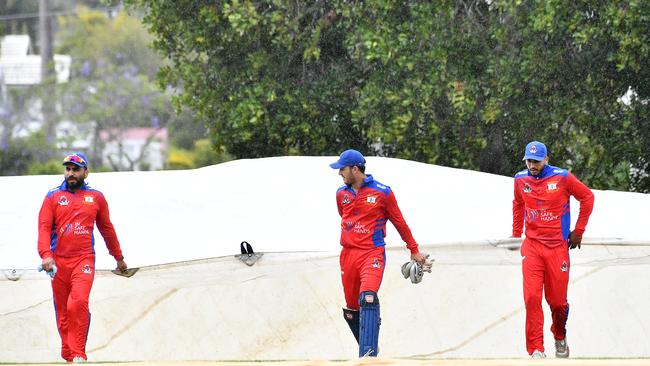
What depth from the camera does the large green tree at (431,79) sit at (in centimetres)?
1853

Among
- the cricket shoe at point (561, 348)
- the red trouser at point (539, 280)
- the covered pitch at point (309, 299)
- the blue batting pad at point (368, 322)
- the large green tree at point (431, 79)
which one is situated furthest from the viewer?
the large green tree at point (431, 79)

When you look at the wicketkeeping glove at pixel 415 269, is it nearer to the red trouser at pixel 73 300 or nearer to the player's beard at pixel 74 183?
the red trouser at pixel 73 300

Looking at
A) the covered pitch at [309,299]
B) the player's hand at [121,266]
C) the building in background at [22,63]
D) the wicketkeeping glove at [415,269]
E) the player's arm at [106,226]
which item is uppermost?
the player's arm at [106,226]

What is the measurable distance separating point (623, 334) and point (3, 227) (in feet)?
20.1

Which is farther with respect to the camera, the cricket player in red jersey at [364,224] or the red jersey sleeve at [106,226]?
the red jersey sleeve at [106,226]

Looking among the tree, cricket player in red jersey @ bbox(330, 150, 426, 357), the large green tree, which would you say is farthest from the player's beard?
the tree

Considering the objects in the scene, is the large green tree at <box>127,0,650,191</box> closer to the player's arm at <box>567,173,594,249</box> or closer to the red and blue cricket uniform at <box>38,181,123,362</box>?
the player's arm at <box>567,173,594,249</box>

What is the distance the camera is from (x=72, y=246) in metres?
11.0

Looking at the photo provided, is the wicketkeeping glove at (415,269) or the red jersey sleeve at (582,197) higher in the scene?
the red jersey sleeve at (582,197)

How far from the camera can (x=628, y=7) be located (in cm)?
1739

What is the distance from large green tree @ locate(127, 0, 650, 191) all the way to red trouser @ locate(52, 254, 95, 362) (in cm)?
846

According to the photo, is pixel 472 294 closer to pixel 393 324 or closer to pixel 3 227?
pixel 393 324

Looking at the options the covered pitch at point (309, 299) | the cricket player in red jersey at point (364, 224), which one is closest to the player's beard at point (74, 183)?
the covered pitch at point (309, 299)

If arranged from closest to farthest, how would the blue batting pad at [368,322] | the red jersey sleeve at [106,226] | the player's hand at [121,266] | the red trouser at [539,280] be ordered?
the blue batting pad at [368,322] → the red trouser at [539,280] → the red jersey sleeve at [106,226] → the player's hand at [121,266]
